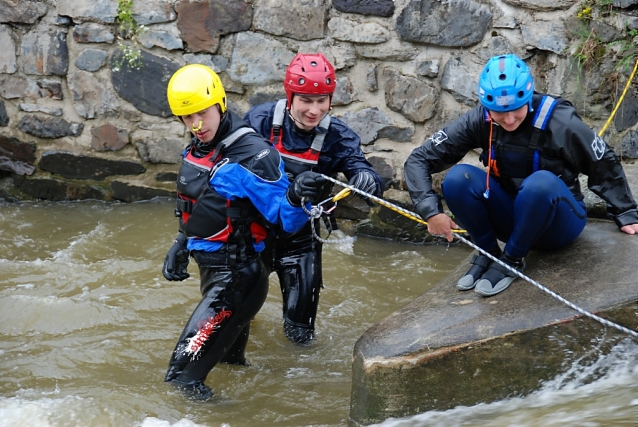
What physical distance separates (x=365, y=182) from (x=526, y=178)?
792 mm

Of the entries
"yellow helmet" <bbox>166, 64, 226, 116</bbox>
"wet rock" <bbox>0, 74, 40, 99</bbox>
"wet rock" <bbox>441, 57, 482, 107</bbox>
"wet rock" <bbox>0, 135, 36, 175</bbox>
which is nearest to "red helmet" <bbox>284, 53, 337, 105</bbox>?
"yellow helmet" <bbox>166, 64, 226, 116</bbox>

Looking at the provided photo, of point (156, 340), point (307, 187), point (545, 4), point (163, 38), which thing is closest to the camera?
point (307, 187)

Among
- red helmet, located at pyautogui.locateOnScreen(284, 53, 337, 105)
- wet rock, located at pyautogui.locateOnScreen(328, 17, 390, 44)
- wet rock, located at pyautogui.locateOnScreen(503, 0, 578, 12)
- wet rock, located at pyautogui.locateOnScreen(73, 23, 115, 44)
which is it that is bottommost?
wet rock, located at pyautogui.locateOnScreen(73, 23, 115, 44)

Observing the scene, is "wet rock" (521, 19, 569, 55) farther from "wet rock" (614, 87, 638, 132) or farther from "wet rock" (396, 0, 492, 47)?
"wet rock" (614, 87, 638, 132)

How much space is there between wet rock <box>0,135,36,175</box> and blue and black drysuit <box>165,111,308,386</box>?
3.32m

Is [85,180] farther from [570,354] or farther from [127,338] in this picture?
[570,354]

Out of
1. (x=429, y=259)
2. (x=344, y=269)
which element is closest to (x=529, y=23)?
(x=429, y=259)

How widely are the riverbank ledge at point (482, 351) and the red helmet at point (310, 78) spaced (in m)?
1.27

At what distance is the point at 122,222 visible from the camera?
19.3 feet

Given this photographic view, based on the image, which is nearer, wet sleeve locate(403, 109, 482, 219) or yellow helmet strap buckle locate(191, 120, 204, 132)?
yellow helmet strap buckle locate(191, 120, 204, 132)

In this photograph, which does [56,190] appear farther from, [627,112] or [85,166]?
[627,112]

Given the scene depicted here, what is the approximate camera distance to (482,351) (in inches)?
117

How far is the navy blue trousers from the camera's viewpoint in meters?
3.19

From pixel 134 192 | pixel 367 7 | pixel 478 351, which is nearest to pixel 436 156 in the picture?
pixel 478 351
